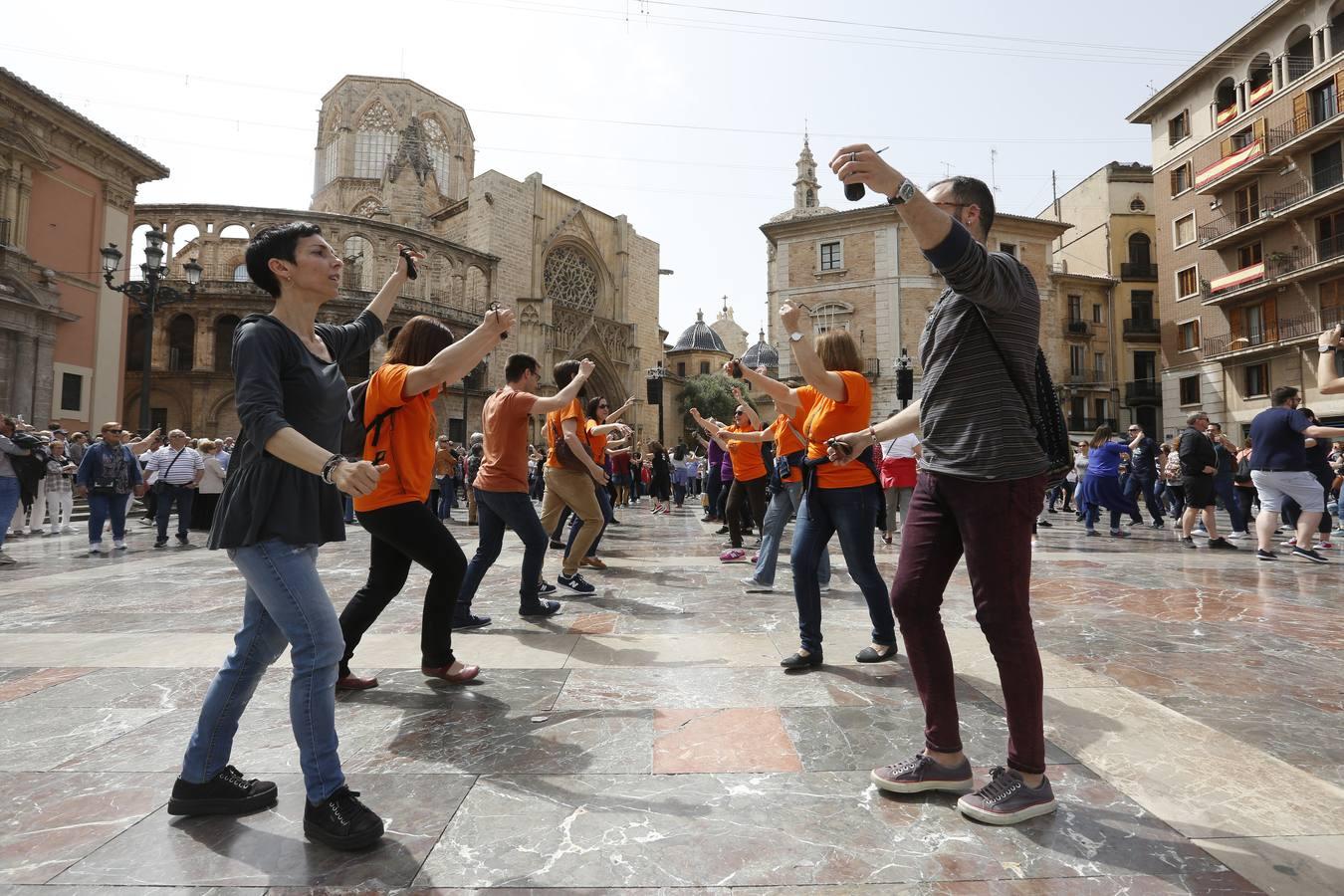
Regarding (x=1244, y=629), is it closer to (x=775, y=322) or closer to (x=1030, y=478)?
(x=1030, y=478)

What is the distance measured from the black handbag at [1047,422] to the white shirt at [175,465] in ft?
37.7

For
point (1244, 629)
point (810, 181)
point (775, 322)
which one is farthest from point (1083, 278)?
point (1244, 629)

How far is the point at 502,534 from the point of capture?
4395mm

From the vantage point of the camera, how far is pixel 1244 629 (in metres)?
4.19

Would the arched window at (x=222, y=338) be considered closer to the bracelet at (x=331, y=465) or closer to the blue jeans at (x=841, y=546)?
the blue jeans at (x=841, y=546)

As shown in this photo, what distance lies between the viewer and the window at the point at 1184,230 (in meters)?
29.1

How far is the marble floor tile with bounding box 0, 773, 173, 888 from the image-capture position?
1.75 meters

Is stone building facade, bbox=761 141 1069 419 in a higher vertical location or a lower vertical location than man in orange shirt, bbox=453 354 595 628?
higher

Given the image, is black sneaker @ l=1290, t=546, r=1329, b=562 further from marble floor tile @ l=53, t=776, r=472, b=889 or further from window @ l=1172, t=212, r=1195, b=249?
window @ l=1172, t=212, r=1195, b=249

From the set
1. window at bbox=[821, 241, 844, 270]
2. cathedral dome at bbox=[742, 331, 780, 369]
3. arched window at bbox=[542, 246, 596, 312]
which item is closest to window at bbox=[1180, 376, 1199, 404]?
window at bbox=[821, 241, 844, 270]

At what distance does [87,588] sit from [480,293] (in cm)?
3227

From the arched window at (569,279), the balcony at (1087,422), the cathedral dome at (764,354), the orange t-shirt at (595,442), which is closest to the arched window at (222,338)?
the arched window at (569,279)

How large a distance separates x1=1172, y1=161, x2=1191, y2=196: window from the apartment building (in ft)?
0.16

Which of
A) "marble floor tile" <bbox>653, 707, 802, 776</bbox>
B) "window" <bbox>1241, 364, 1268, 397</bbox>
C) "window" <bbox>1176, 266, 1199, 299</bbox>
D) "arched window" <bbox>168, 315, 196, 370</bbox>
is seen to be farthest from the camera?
"arched window" <bbox>168, 315, 196, 370</bbox>
